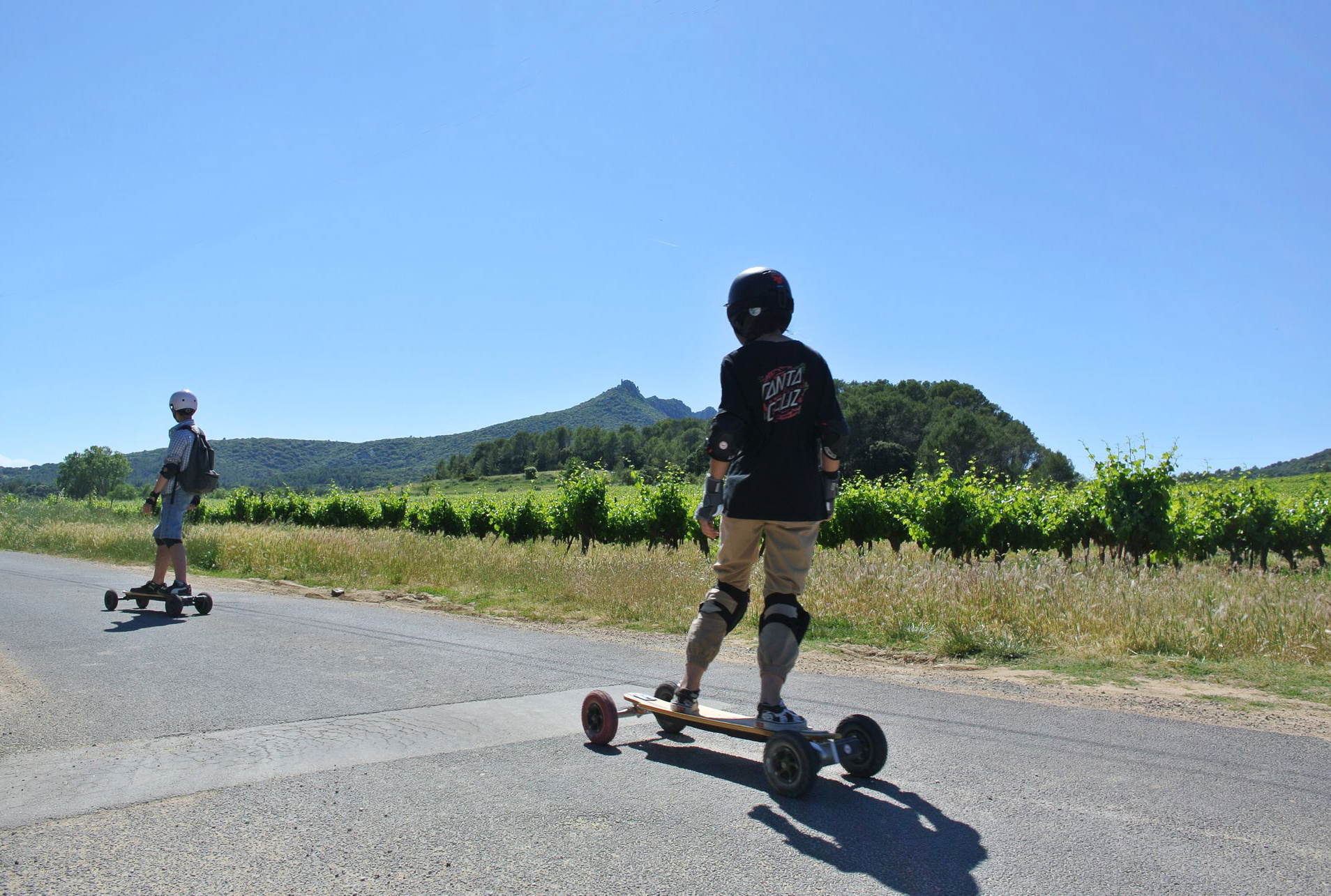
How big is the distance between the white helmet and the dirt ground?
5084 mm

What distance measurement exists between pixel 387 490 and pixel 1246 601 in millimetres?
40993

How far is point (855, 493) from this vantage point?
2378 cm

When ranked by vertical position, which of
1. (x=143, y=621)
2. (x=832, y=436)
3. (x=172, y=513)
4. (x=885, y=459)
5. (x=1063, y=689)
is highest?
(x=885, y=459)

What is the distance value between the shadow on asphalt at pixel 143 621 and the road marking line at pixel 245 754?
15.8ft

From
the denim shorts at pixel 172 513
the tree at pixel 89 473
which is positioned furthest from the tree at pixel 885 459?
the tree at pixel 89 473

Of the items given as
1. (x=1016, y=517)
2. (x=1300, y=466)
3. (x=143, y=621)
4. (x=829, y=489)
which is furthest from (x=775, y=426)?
(x=1300, y=466)

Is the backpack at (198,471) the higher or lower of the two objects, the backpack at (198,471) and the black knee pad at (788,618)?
the higher

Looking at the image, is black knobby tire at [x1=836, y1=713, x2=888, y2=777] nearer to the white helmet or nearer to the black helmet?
the black helmet

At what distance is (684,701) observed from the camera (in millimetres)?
4441

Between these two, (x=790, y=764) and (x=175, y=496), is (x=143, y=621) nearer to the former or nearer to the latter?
(x=175, y=496)

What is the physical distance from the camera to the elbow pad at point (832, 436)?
14.0ft

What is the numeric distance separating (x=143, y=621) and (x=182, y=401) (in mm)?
2413

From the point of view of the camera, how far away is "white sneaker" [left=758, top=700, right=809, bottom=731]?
3.97m

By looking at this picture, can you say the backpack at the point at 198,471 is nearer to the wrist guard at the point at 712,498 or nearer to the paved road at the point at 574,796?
the paved road at the point at 574,796
